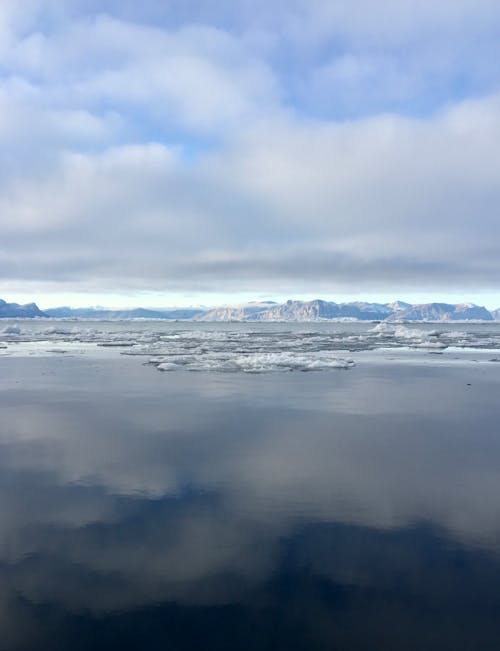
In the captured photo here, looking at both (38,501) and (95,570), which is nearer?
(95,570)

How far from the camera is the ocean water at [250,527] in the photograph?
438cm

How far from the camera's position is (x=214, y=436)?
10.4 metres

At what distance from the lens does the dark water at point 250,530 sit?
4.38 m

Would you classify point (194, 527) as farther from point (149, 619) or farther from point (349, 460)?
Result: point (349, 460)

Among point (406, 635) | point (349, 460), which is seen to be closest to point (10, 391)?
point (349, 460)

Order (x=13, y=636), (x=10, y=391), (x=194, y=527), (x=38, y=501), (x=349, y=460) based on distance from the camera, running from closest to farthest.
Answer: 1. (x=13, y=636)
2. (x=194, y=527)
3. (x=38, y=501)
4. (x=349, y=460)
5. (x=10, y=391)

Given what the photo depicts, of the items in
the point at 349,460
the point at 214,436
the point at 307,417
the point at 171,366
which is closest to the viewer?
the point at 349,460

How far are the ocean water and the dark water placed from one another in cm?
2

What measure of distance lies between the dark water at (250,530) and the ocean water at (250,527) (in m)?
0.02

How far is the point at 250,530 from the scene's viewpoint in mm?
6070

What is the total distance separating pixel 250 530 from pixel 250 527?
78 millimetres

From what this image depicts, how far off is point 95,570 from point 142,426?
6.33 meters

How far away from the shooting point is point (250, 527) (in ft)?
20.2

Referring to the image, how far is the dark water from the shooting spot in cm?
438
